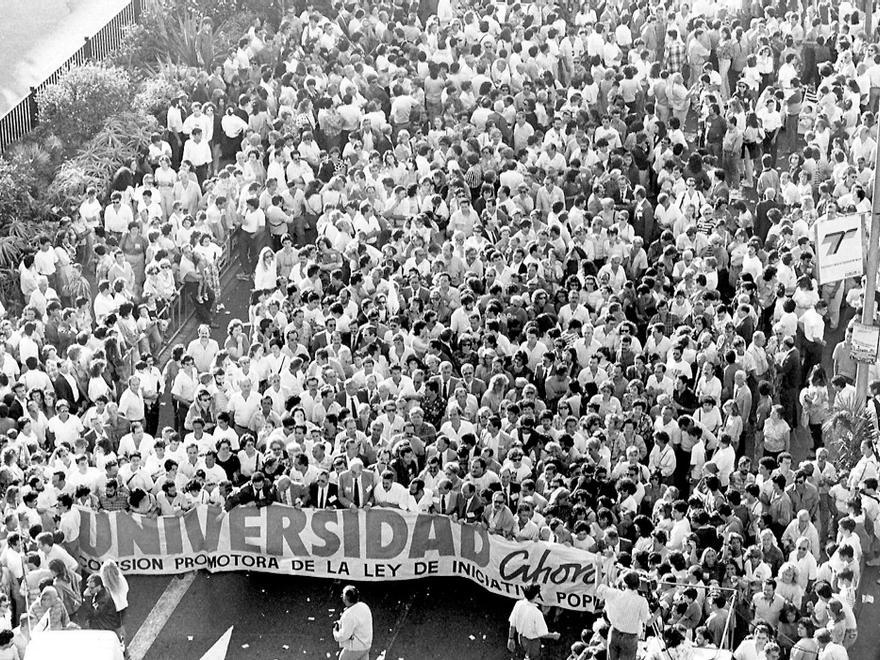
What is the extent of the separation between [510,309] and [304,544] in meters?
4.81

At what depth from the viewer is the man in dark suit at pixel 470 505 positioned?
66.9ft

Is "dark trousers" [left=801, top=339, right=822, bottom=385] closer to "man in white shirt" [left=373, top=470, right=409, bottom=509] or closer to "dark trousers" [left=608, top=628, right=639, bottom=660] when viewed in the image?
"man in white shirt" [left=373, top=470, right=409, bottom=509]

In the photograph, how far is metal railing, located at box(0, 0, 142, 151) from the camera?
31.3 meters

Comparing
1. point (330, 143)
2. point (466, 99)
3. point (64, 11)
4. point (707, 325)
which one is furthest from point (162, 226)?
point (64, 11)

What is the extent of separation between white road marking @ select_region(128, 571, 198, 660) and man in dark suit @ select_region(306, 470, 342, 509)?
72.1 inches

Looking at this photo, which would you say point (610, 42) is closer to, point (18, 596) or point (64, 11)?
point (64, 11)

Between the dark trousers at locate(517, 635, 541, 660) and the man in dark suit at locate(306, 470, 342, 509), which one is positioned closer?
the dark trousers at locate(517, 635, 541, 660)

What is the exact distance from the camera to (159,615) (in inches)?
817

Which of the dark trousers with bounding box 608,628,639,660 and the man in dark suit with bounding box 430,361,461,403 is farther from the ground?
the man in dark suit with bounding box 430,361,461,403

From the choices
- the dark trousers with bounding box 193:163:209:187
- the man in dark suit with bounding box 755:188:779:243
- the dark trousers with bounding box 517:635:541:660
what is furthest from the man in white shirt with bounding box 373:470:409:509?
the dark trousers with bounding box 193:163:209:187

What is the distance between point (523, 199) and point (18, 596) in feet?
34.2

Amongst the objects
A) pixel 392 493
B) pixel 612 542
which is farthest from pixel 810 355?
pixel 392 493

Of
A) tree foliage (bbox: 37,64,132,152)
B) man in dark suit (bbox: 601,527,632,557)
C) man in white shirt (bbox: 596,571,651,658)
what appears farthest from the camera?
tree foliage (bbox: 37,64,132,152)

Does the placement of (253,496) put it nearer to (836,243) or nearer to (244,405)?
(244,405)
